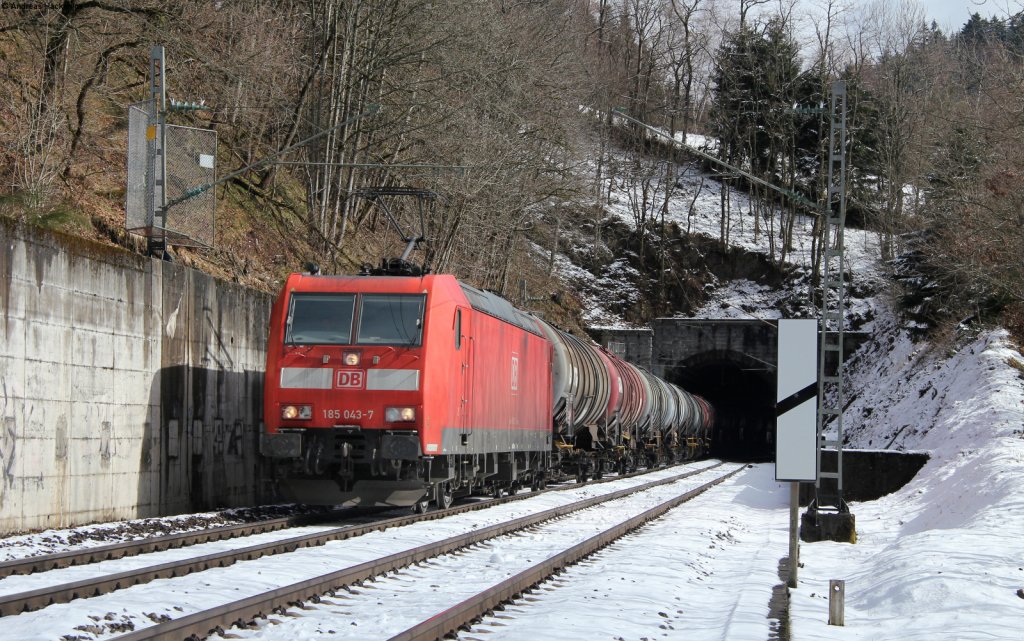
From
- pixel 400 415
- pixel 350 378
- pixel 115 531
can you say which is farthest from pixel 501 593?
pixel 350 378

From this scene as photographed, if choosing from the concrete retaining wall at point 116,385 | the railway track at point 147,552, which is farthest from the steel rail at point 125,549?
the concrete retaining wall at point 116,385

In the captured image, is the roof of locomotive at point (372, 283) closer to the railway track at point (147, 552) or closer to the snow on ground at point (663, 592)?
the railway track at point (147, 552)

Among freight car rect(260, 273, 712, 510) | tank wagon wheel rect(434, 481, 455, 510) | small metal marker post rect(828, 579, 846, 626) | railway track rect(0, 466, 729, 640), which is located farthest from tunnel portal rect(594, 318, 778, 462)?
small metal marker post rect(828, 579, 846, 626)

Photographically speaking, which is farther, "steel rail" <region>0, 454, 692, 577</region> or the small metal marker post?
"steel rail" <region>0, 454, 692, 577</region>

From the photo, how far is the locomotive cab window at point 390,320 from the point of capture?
49.8ft

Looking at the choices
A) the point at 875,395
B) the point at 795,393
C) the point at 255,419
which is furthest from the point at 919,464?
the point at 875,395

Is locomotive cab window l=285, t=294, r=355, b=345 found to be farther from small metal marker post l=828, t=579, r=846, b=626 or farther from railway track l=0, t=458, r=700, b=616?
small metal marker post l=828, t=579, r=846, b=626

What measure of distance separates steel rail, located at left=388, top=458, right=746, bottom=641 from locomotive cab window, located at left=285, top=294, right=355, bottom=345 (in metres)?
4.53

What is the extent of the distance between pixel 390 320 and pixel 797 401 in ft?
23.4

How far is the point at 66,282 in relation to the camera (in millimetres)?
13680

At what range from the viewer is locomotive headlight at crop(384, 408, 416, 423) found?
14.8m

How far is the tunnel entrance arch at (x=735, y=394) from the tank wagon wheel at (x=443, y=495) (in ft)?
130

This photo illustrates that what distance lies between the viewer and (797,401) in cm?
946

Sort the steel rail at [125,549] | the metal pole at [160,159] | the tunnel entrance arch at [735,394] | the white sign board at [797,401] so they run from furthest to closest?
the tunnel entrance arch at [735,394], the metal pole at [160,159], the white sign board at [797,401], the steel rail at [125,549]
